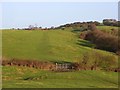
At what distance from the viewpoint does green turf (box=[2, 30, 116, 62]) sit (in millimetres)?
58750

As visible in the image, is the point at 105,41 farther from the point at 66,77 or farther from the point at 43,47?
the point at 66,77

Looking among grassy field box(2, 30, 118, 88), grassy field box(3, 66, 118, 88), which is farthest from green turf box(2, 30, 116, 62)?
grassy field box(3, 66, 118, 88)

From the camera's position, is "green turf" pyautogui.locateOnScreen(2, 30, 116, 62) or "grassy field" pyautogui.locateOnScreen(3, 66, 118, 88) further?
"green turf" pyautogui.locateOnScreen(2, 30, 116, 62)

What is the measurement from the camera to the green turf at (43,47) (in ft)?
193

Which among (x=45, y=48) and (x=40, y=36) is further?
(x=40, y=36)

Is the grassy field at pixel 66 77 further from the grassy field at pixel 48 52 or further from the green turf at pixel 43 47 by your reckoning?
the green turf at pixel 43 47

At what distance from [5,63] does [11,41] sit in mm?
29957

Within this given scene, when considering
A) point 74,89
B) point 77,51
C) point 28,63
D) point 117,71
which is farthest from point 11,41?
point 74,89

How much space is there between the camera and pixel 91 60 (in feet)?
148

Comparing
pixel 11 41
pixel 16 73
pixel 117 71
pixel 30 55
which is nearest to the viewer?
pixel 16 73

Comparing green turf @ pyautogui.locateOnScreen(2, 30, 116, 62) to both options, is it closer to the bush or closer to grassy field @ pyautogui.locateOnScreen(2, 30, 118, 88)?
grassy field @ pyautogui.locateOnScreen(2, 30, 118, 88)

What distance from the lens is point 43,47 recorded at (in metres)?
68.7

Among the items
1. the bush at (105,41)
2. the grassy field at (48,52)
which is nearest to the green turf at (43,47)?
the grassy field at (48,52)

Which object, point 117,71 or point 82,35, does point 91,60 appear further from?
point 82,35
